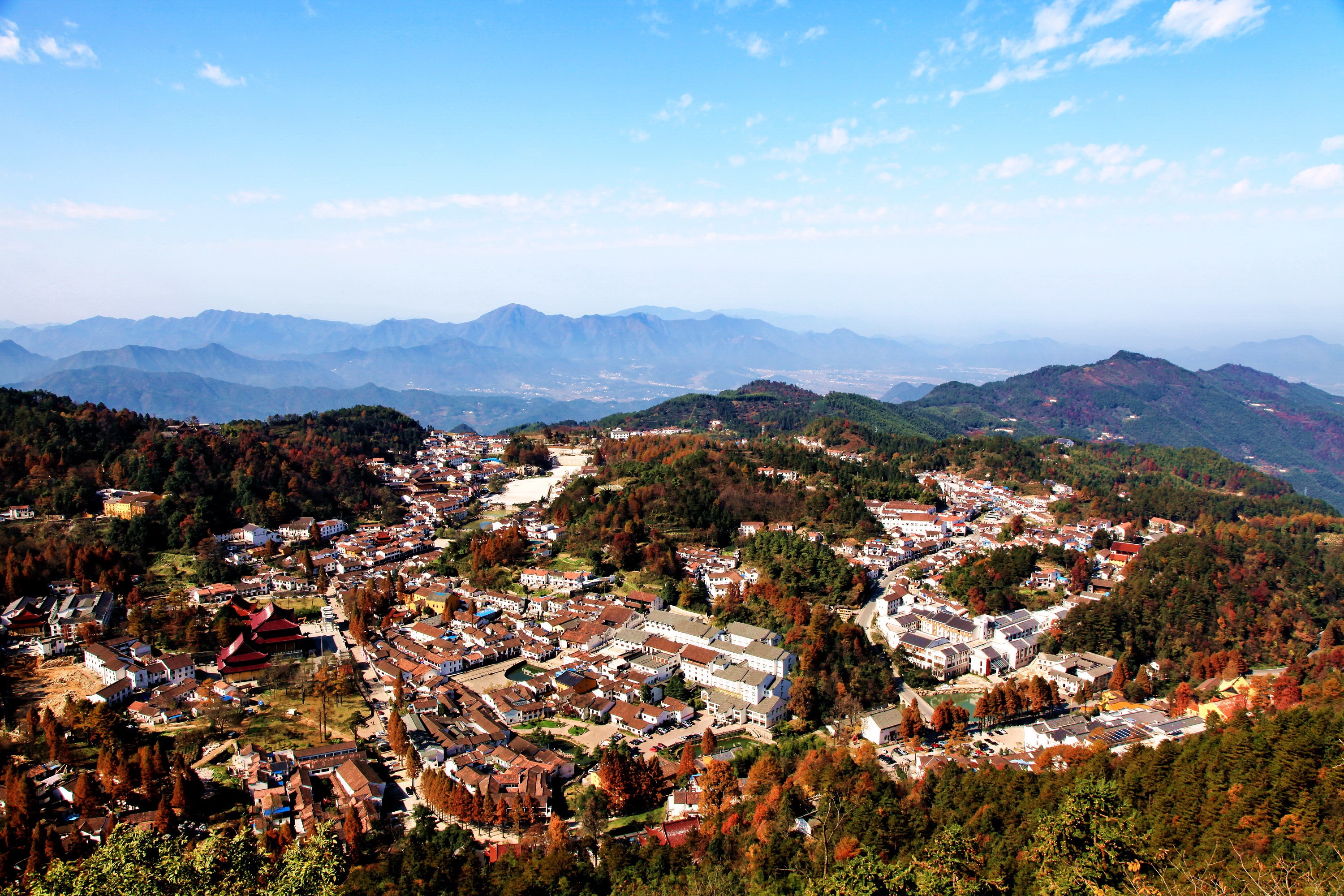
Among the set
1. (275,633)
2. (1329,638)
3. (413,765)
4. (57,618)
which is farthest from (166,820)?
(1329,638)

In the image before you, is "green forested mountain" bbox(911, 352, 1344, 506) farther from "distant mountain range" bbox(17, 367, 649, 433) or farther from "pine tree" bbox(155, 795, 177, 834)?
"pine tree" bbox(155, 795, 177, 834)

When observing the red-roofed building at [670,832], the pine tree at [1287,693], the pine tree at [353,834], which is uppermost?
the pine tree at [1287,693]

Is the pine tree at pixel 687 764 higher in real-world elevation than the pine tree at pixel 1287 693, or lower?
lower

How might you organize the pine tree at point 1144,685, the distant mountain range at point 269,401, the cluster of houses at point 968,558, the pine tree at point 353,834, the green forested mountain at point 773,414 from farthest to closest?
1. the distant mountain range at point 269,401
2. the green forested mountain at point 773,414
3. the cluster of houses at point 968,558
4. the pine tree at point 1144,685
5. the pine tree at point 353,834

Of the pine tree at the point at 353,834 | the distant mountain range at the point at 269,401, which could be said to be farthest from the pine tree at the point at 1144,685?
the distant mountain range at the point at 269,401

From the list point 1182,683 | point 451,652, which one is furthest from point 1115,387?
point 451,652

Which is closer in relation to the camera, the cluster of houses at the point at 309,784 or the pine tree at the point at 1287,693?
the cluster of houses at the point at 309,784

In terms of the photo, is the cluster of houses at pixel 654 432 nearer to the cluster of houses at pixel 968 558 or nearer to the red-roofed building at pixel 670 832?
the cluster of houses at pixel 968 558

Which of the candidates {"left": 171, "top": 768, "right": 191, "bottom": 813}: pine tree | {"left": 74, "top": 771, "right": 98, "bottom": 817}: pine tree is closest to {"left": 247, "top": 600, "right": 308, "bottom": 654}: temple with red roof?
{"left": 74, "top": 771, "right": 98, "bottom": 817}: pine tree
